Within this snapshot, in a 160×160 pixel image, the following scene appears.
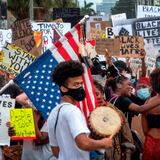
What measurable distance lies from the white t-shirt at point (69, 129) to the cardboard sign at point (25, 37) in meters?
3.08

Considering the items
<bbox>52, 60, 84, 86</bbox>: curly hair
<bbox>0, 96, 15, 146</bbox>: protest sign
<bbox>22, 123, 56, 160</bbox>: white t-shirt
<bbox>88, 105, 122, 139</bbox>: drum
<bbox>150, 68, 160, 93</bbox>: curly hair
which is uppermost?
<bbox>52, 60, 84, 86</bbox>: curly hair

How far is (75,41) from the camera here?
5406 millimetres

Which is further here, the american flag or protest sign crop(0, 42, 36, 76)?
protest sign crop(0, 42, 36, 76)

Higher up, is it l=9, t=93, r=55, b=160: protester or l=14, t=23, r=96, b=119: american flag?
l=14, t=23, r=96, b=119: american flag

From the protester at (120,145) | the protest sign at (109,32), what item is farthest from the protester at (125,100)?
the protest sign at (109,32)

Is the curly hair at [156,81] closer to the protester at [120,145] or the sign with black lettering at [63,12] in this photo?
the protester at [120,145]

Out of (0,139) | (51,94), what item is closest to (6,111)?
(0,139)

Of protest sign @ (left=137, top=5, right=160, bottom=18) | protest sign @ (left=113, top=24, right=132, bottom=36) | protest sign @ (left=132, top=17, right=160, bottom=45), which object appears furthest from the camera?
protest sign @ (left=137, top=5, right=160, bottom=18)

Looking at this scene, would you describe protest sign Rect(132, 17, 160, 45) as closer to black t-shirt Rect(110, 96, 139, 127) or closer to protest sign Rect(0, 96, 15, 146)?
black t-shirt Rect(110, 96, 139, 127)

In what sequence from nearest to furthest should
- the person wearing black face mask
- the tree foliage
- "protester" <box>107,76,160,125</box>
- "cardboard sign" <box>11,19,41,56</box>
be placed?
the person wearing black face mask < "protester" <box>107,76,160,125</box> < "cardboard sign" <box>11,19,41,56</box> < the tree foliage

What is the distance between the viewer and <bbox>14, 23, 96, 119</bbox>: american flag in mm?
5219

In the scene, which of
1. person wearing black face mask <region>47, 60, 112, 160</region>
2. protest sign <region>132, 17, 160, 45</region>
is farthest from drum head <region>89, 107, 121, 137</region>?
protest sign <region>132, 17, 160, 45</region>

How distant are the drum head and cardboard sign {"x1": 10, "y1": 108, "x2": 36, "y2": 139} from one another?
1.11 metres

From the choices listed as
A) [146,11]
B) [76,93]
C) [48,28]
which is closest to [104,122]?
[76,93]
